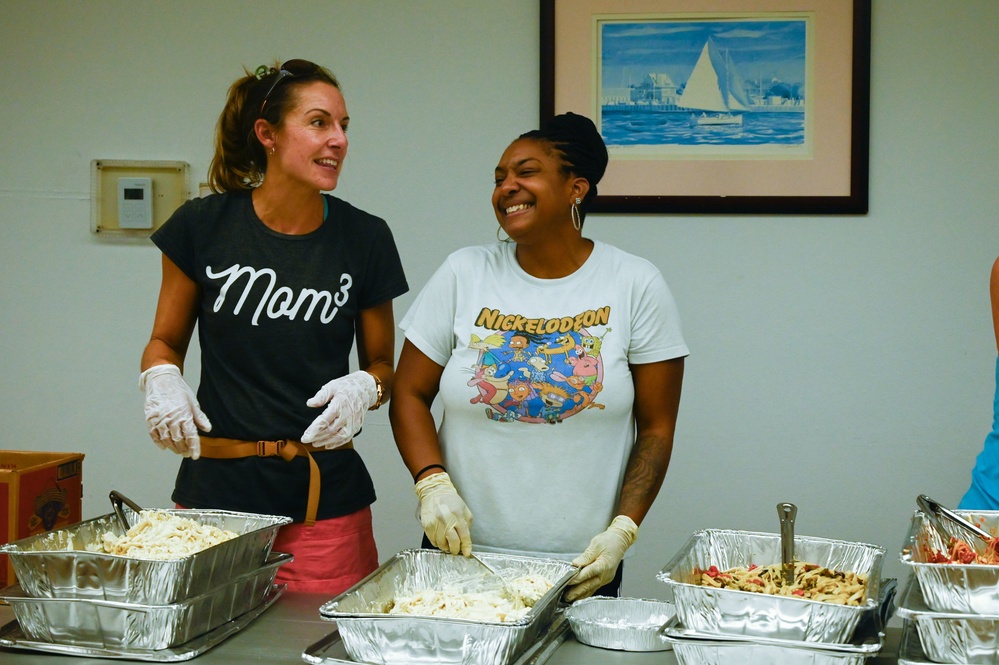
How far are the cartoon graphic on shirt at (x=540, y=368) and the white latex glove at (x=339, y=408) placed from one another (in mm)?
228

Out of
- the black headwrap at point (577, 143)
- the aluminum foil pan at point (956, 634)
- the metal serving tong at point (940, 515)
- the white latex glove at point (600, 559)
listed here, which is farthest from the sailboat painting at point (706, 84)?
the aluminum foil pan at point (956, 634)

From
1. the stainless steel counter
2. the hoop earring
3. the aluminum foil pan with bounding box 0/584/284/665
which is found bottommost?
the stainless steel counter

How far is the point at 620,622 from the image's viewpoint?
4.75 feet

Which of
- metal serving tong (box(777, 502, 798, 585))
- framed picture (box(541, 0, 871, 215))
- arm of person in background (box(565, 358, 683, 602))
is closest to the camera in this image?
metal serving tong (box(777, 502, 798, 585))

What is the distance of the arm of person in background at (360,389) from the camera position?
175 centimetres

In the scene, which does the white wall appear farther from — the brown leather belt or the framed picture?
the brown leather belt

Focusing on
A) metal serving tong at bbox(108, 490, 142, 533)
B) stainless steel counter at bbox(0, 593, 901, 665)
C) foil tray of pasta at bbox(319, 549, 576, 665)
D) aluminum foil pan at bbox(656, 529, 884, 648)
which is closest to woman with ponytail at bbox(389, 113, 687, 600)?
foil tray of pasta at bbox(319, 549, 576, 665)

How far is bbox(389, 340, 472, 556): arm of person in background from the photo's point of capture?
159 centimetres

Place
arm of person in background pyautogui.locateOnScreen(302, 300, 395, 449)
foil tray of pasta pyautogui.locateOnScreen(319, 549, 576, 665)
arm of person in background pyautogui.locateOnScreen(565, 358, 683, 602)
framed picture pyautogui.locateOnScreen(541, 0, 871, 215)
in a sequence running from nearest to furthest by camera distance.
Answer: foil tray of pasta pyautogui.locateOnScreen(319, 549, 576, 665) → arm of person in background pyautogui.locateOnScreen(565, 358, 683, 602) → arm of person in background pyautogui.locateOnScreen(302, 300, 395, 449) → framed picture pyautogui.locateOnScreen(541, 0, 871, 215)

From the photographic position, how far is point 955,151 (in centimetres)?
258

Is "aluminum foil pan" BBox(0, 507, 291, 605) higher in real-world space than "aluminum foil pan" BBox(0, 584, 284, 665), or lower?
higher

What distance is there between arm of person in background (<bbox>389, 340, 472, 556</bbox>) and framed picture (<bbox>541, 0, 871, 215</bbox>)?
108 cm

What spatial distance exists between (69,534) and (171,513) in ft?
0.53

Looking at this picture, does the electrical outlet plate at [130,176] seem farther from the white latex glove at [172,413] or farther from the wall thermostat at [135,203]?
the white latex glove at [172,413]
